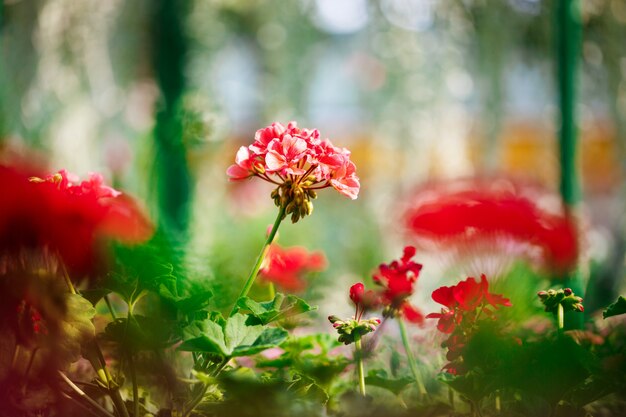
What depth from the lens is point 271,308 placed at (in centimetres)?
46

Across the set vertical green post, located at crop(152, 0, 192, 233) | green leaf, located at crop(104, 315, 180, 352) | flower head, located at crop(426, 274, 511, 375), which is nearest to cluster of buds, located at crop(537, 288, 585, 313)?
flower head, located at crop(426, 274, 511, 375)

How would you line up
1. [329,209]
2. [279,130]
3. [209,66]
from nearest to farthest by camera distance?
[279,130], [209,66], [329,209]

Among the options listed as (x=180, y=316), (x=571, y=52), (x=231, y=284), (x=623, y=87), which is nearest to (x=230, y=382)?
(x=180, y=316)

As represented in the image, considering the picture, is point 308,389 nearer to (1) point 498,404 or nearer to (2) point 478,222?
(1) point 498,404

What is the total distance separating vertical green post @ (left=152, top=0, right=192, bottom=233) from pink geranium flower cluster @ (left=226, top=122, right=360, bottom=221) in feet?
3.92

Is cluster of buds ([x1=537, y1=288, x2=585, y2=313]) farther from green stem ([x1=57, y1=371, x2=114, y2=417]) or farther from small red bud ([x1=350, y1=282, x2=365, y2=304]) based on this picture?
green stem ([x1=57, y1=371, x2=114, y2=417])

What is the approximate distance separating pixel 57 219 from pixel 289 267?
331mm

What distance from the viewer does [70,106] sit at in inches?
125

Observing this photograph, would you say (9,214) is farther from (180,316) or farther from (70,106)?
(70,106)

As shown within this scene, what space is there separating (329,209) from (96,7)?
1.84m

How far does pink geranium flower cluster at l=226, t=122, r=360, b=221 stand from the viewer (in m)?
0.48

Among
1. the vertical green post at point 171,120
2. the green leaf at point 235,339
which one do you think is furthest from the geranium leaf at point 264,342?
the vertical green post at point 171,120

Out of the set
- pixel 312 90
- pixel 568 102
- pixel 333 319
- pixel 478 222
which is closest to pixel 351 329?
pixel 333 319

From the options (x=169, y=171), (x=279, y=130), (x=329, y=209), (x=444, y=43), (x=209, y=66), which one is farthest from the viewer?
(x=329, y=209)
